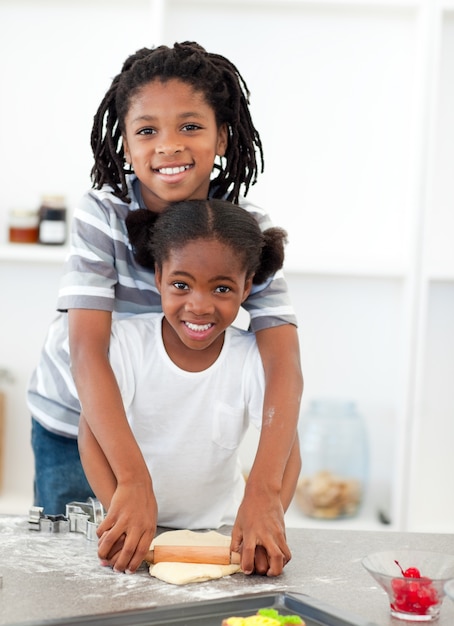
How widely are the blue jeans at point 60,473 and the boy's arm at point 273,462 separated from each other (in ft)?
1.27

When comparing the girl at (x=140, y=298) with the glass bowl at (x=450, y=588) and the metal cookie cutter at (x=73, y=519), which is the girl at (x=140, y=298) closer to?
the metal cookie cutter at (x=73, y=519)

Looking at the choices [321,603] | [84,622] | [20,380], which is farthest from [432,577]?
[20,380]

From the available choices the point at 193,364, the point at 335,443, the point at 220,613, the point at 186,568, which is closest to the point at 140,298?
the point at 193,364

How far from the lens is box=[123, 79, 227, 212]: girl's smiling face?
139cm

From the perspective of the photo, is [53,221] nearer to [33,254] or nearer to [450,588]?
[33,254]

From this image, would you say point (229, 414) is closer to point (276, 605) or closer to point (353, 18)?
point (276, 605)

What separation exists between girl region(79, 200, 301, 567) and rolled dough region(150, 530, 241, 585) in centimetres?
13

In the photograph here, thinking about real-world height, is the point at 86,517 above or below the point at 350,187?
below

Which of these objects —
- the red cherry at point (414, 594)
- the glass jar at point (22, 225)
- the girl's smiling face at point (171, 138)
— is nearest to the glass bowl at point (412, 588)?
the red cherry at point (414, 594)

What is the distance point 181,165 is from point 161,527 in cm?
51

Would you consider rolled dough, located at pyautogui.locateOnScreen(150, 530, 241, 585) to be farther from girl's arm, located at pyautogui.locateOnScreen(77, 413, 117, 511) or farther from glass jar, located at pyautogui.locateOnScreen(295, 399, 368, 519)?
glass jar, located at pyautogui.locateOnScreen(295, 399, 368, 519)

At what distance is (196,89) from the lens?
56.4 inches

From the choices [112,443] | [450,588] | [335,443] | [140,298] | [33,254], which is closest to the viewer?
[450,588]

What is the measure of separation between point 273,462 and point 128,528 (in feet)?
0.74
